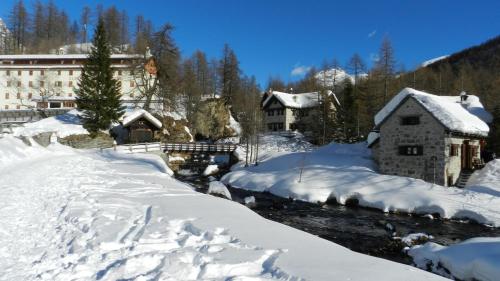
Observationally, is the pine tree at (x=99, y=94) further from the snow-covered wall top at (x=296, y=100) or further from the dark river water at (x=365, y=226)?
the snow-covered wall top at (x=296, y=100)

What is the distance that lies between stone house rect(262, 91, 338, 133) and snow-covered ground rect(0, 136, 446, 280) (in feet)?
179

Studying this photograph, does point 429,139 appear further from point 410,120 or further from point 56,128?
point 56,128

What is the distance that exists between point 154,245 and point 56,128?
42.0 meters

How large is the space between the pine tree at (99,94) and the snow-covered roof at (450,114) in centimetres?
3123

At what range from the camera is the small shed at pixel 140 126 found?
43938mm


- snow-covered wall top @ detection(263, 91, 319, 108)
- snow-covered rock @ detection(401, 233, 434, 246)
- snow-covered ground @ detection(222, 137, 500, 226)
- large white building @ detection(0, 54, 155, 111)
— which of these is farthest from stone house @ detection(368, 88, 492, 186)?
large white building @ detection(0, 54, 155, 111)

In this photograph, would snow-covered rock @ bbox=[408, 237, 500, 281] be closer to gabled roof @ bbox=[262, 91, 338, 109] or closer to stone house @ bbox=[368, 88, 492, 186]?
stone house @ bbox=[368, 88, 492, 186]

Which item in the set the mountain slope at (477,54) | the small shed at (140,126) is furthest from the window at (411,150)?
the mountain slope at (477,54)

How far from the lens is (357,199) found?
24594 millimetres

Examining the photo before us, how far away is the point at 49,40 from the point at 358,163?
329 feet

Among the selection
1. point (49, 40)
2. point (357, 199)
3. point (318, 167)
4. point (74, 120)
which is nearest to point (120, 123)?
point (74, 120)

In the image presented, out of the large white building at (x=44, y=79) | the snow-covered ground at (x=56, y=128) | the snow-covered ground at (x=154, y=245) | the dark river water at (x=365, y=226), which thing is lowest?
the dark river water at (x=365, y=226)

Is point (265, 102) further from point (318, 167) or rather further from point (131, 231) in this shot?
point (131, 231)

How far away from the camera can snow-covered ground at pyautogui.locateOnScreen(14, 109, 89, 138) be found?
4131 cm
